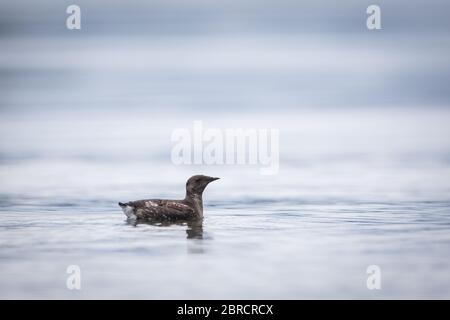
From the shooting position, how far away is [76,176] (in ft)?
55.1

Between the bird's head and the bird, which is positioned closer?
the bird

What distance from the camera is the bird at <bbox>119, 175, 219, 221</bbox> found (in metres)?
12.5

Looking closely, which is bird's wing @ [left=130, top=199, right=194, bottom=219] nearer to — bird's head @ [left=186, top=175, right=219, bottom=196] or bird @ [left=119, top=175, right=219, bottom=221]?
bird @ [left=119, top=175, right=219, bottom=221]

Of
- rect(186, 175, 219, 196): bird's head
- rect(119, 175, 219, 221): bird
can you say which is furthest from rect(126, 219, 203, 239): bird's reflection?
rect(186, 175, 219, 196): bird's head

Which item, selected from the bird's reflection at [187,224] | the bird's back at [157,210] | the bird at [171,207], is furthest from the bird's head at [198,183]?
the bird's reflection at [187,224]

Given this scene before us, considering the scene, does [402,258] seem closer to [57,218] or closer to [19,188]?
[57,218]

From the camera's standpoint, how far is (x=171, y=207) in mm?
12836

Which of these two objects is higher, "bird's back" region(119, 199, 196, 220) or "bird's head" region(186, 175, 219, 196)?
"bird's head" region(186, 175, 219, 196)

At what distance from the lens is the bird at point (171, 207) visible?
1252 centimetres

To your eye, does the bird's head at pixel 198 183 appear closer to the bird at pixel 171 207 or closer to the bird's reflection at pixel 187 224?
the bird at pixel 171 207

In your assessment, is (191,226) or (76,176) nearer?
(191,226)

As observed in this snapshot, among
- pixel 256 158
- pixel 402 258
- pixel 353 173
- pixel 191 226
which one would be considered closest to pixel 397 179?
pixel 353 173
